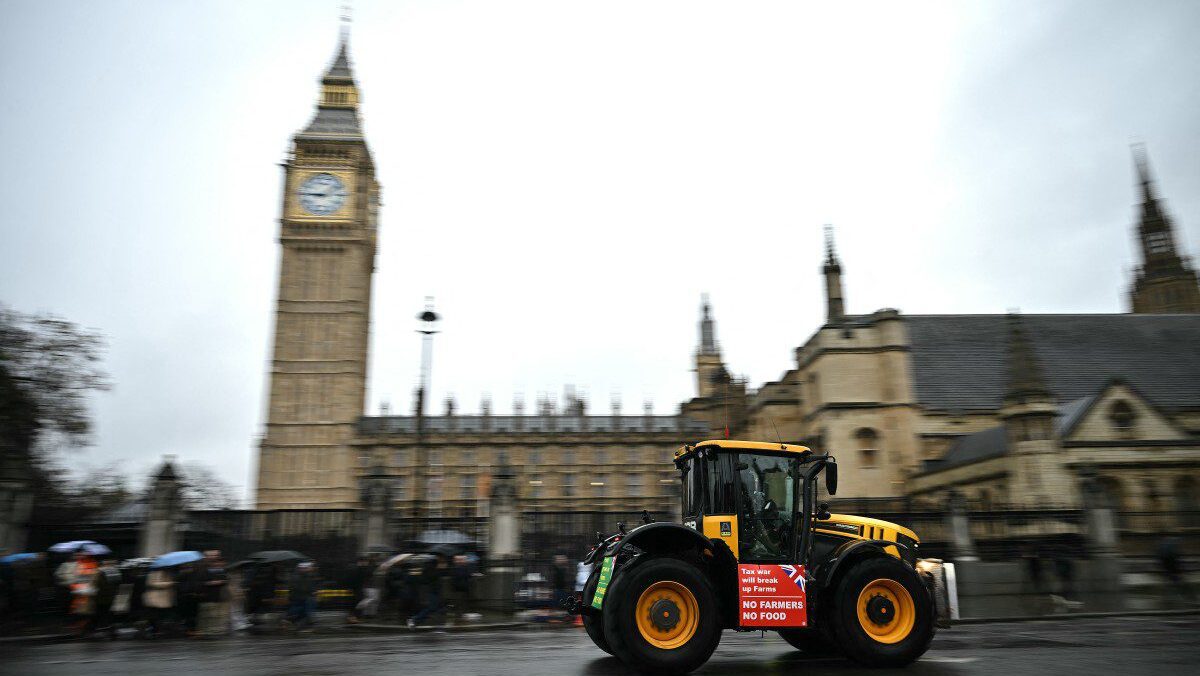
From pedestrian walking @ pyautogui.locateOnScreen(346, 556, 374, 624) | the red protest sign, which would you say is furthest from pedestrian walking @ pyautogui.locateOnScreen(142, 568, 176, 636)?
the red protest sign

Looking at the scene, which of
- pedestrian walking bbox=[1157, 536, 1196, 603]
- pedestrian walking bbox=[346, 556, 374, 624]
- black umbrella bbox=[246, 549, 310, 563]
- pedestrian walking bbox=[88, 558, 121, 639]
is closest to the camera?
pedestrian walking bbox=[88, 558, 121, 639]

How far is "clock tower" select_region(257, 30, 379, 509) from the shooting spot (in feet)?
227

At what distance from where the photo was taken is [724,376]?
54.8m

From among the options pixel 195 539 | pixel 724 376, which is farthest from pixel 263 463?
pixel 195 539

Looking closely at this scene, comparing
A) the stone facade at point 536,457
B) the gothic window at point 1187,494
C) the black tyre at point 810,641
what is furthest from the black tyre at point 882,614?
the stone facade at point 536,457

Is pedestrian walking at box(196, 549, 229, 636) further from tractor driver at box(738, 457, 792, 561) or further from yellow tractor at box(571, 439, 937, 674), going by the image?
tractor driver at box(738, 457, 792, 561)

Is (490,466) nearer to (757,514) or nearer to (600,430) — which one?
(600,430)

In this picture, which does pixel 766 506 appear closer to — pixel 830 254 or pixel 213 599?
pixel 213 599

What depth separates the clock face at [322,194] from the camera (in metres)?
75.2

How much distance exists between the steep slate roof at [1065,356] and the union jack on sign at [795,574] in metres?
37.7

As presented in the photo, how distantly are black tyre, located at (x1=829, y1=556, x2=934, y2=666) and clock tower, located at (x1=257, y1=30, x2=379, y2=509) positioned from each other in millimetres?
65203

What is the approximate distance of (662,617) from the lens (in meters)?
7.24

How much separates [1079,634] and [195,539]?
18570mm

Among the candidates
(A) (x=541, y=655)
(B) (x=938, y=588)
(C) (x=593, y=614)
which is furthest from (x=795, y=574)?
(B) (x=938, y=588)
